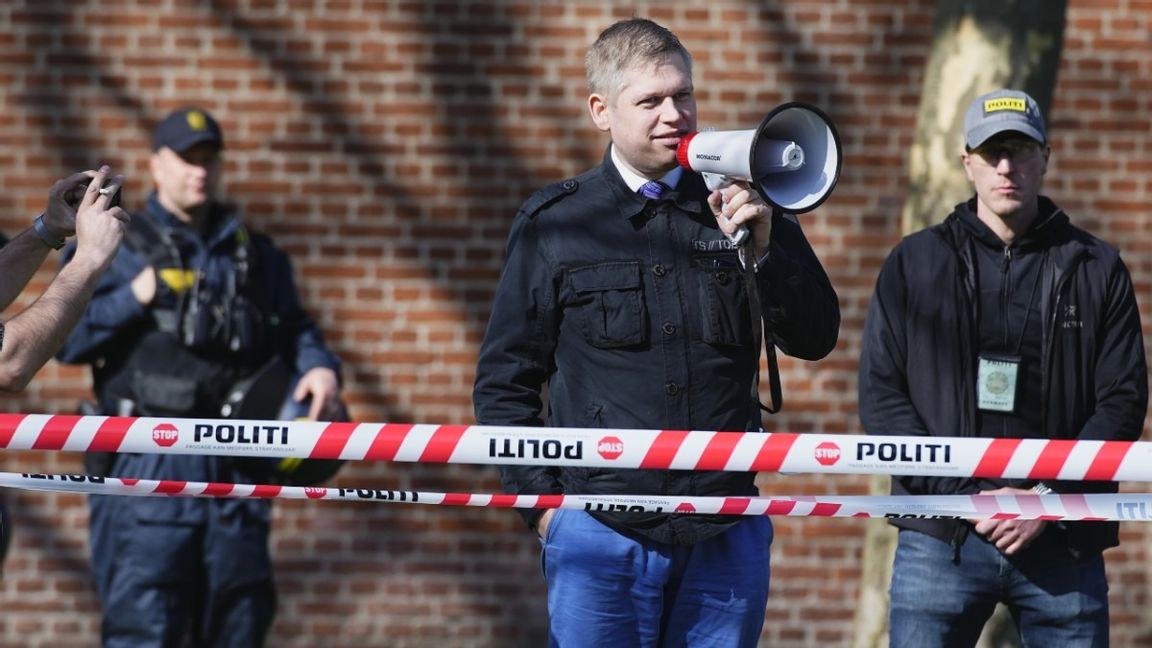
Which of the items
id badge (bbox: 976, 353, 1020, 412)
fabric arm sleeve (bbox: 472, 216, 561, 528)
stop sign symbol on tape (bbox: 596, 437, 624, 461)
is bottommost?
id badge (bbox: 976, 353, 1020, 412)

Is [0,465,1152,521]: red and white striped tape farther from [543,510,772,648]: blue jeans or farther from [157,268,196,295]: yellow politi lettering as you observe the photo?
[157,268,196,295]: yellow politi lettering

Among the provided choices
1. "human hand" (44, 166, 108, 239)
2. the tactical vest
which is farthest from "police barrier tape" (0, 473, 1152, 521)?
the tactical vest

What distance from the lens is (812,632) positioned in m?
6.89

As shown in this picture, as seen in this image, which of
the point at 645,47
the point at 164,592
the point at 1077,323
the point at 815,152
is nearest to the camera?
the point at 815,152

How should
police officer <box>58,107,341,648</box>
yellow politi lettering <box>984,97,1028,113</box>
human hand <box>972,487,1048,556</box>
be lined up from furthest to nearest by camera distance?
police officer <box>58,107,341,648</box>
yellow politi lettering <box>984,97,1028,113</box>
human hand <box>972,487,1048,556</box>

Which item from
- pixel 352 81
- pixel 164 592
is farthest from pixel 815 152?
pixel 352 81

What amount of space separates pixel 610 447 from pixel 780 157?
750mm

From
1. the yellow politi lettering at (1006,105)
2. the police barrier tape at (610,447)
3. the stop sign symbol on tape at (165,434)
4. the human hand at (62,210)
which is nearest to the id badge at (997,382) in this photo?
the police barrier tape at (610,447)

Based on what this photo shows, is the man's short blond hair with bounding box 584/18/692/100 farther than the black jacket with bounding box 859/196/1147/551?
No

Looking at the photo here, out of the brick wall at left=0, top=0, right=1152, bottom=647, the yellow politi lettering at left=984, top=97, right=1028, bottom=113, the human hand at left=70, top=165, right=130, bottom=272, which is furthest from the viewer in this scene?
the brick wall at left=0, top=0, right=1152, bottom=647

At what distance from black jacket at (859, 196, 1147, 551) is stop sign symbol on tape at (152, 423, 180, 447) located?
1.85 m

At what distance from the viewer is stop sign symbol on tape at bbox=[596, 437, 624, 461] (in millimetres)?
3633

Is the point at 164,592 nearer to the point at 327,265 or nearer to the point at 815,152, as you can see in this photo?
the point at 327,265

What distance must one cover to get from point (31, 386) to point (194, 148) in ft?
5.75
